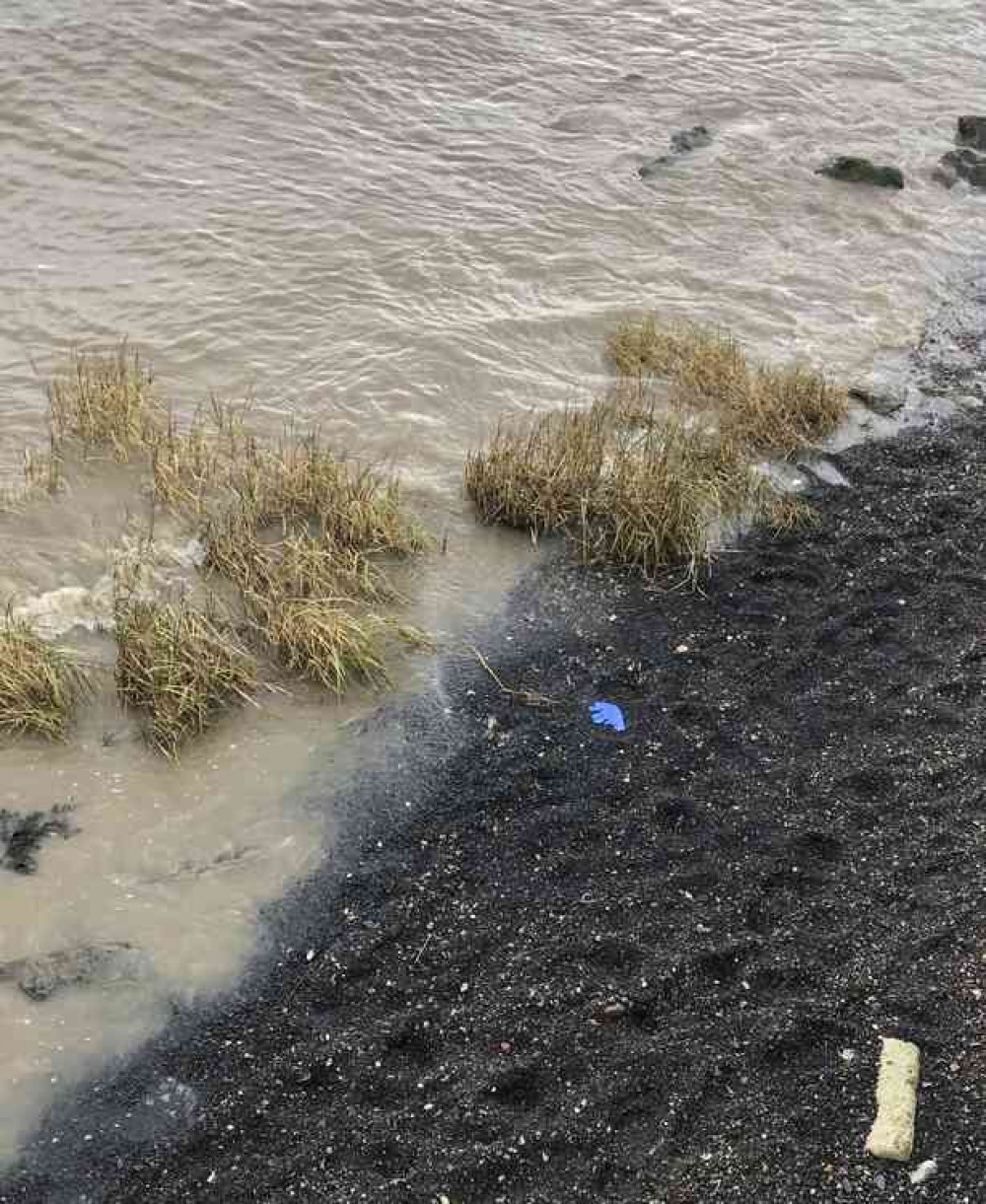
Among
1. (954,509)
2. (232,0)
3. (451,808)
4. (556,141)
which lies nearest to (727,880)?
(451,808)

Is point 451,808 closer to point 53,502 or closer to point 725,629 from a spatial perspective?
point 725,629

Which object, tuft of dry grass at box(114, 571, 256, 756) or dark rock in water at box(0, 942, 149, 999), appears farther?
tuft of dry grass at box(114, 571, 256, 756)

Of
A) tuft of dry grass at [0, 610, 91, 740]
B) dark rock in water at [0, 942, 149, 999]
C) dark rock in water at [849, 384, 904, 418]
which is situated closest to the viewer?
dark rock in water at [0, 942, 149, 999]

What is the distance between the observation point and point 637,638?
7.88 metres

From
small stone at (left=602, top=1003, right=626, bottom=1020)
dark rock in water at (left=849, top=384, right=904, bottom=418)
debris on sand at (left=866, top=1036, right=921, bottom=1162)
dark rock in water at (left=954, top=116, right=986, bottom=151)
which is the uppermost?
dark rock in water at (left=954, top=116, right=986, bottom=151)

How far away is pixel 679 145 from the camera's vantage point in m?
14.7

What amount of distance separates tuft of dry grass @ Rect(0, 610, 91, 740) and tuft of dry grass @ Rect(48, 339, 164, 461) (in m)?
2.42

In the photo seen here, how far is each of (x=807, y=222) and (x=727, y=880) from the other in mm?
9769

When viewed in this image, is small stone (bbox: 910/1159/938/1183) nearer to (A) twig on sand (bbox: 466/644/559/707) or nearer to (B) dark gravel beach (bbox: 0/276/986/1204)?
(B) dark gravel beach (bbox: 0/276/986/1204)

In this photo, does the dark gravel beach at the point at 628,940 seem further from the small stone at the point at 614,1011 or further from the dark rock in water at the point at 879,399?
the dark rock in water at the point at 879,399

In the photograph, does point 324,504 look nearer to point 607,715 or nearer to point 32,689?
point 32,689

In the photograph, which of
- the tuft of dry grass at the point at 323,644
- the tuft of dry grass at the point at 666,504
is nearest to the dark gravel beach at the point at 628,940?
the tuft of dry grass at the point at 666,504

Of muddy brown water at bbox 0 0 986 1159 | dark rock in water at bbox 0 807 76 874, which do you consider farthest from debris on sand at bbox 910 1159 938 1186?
dark rock in water at bbox 0 807 76 874

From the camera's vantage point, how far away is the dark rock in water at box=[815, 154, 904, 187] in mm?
14406
